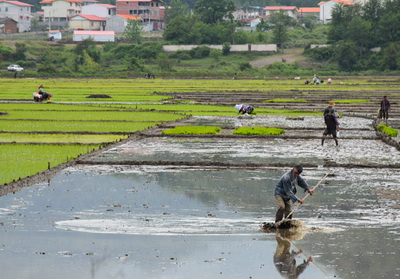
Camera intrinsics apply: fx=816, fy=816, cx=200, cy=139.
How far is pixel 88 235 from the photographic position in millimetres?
15070

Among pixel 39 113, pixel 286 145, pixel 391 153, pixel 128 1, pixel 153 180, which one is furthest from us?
pixel 128 1

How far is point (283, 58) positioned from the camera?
113062 millimetres

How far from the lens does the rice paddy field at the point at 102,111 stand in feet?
89.8

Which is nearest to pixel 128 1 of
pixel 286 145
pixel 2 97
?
pixel 2 97

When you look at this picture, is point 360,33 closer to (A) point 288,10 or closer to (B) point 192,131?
(A) point 288,10

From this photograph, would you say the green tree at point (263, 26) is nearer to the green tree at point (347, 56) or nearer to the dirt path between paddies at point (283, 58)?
the dirt path between paddies at point (283, 58)

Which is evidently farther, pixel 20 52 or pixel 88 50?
pixel 20 52

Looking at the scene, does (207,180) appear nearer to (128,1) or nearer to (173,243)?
(173,243)

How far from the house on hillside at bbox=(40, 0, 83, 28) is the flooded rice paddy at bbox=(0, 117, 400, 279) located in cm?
14079

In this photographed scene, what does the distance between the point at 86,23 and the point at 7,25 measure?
1443cm

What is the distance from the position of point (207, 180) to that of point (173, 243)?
23.5ft

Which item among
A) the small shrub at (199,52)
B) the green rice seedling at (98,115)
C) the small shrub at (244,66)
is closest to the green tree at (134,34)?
the small shrub at (199,52)

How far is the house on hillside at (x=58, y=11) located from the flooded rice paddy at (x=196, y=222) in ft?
462

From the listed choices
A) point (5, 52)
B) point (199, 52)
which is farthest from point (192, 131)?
point (199, 52)
